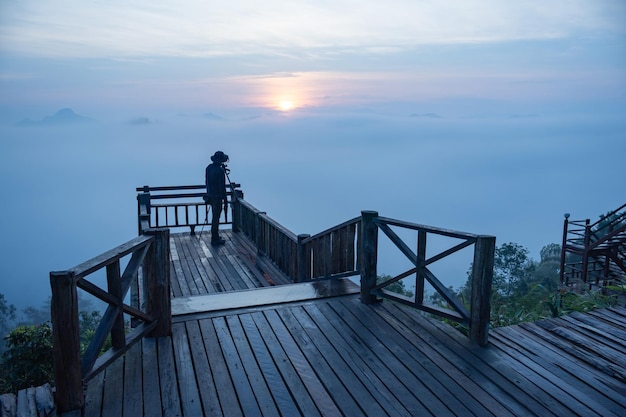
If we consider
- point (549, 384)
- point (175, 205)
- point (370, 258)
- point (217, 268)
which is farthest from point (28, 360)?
point (549, 384)

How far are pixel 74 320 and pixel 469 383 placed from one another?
319 cm

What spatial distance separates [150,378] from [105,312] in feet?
2.23

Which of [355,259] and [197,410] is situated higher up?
[355,259]

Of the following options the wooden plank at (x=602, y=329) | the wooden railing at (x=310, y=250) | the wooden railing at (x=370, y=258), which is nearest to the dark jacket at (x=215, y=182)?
the wooden railing at (x=310, y=250)

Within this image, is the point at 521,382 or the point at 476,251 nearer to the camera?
the point at 521,382

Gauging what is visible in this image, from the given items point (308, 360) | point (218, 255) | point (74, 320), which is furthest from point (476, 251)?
point (218, 255)

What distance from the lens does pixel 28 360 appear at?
9430 millimetres

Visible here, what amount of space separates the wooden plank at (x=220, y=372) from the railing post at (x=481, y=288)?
2.49 m

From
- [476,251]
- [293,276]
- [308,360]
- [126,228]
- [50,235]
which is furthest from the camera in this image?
[126,228]

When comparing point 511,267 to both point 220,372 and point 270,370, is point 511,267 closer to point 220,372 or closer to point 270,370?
point 270,370

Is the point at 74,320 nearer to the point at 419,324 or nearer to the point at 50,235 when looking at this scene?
the point at 419,324

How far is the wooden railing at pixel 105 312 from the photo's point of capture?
329 centimetres

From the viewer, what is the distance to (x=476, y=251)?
14.8 feet

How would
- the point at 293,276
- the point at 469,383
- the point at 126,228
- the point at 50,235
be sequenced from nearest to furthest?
the point at 469,383 < the point at 293,276 < the point at 50,235 < the point at 126,228
